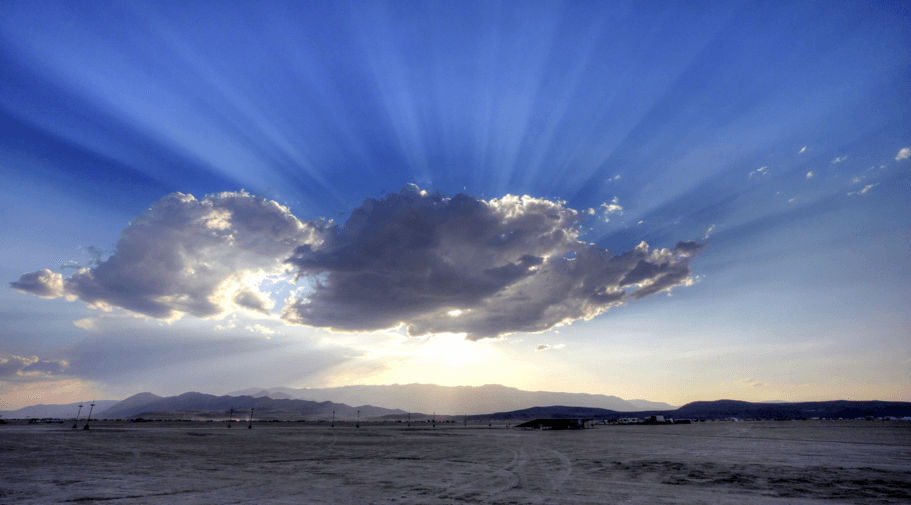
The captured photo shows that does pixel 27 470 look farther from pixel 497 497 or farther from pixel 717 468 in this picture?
pixel 717 468

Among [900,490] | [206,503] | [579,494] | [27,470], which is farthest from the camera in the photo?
[27,470]

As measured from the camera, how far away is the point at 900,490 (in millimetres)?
23531

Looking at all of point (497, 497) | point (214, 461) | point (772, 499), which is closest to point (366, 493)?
point (497, 497)

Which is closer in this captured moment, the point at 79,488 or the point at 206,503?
the point at 206,503

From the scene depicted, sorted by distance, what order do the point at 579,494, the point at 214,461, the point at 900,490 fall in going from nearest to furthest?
the point at 579,494
the point at 900,490
the point at 214,461

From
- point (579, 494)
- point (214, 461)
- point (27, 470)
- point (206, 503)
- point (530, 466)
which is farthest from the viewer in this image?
point (214, 461)

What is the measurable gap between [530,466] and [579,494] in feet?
45.7

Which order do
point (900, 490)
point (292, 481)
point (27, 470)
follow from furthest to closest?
point (27, 470) < point (292, 481) < point (900, 490)

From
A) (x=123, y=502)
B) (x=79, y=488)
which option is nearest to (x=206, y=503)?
(x=123, y=502)

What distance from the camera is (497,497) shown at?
21125 mm

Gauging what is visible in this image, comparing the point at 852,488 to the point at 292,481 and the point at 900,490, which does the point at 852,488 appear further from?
the point at 292,481

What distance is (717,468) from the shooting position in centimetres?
3234

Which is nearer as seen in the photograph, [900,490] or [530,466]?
[900,490]

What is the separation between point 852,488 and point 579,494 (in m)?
18.0
